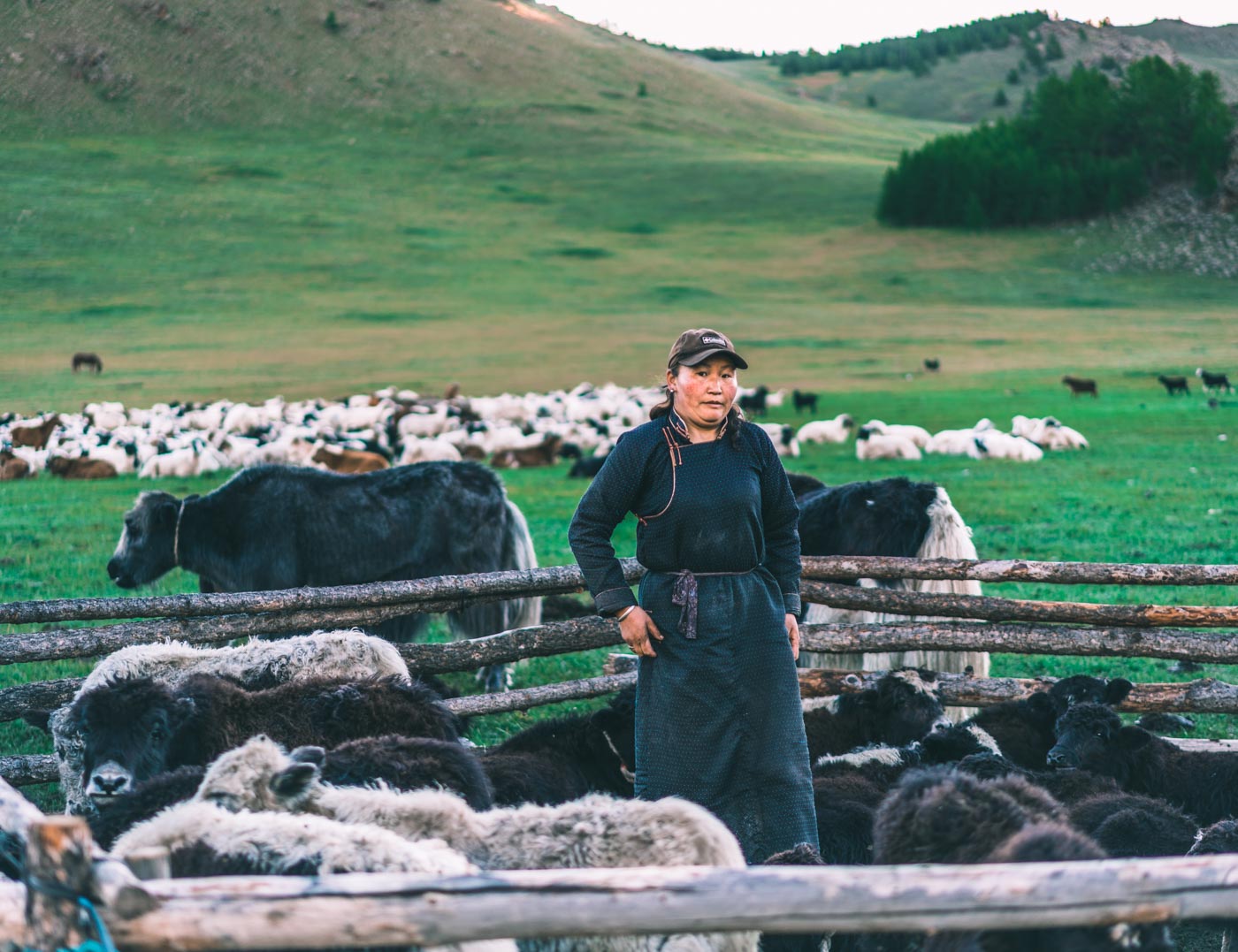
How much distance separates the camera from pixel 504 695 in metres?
8.77

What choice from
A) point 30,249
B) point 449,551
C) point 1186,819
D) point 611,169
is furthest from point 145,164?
point 1186,819

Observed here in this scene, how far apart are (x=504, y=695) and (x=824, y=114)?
135 m

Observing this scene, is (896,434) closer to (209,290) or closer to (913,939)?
(913,939)

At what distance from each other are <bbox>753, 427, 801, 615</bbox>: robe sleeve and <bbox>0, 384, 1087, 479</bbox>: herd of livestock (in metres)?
15.8

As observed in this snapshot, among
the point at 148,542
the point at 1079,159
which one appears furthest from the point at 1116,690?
the point at 1079,159

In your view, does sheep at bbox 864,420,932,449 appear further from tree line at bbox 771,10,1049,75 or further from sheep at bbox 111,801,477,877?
tree line at bbox 771,10,1049,75

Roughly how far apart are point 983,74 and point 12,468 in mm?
168046

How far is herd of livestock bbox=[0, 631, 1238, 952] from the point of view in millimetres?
4234

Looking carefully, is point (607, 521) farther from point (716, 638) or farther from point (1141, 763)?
point (1141, 763)

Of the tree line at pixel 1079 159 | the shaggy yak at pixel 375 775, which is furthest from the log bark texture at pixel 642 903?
the tree line at pixel 1079 159

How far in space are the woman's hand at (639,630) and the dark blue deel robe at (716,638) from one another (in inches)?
1.5

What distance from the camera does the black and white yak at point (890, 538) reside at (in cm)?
948

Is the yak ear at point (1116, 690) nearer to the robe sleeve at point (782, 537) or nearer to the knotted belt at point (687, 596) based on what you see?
the robe sleeve at point (782, 537)

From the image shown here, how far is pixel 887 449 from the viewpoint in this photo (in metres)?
25.2
